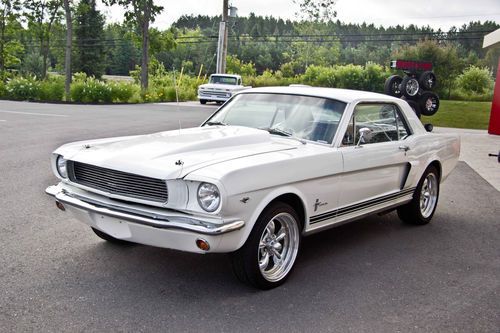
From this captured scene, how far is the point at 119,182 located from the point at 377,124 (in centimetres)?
A: 281

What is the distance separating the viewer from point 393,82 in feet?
60.1

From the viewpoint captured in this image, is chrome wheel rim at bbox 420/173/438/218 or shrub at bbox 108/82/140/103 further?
shrub at bbox 108/82/140/103

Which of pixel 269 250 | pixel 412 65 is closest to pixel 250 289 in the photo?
pixel 269 250

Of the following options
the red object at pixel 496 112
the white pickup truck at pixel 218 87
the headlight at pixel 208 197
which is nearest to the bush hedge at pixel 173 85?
the white pickup truck at pixel 218 87

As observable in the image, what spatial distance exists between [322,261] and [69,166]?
2.33 meters

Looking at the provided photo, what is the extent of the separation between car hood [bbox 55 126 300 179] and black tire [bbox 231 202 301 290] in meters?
0.53

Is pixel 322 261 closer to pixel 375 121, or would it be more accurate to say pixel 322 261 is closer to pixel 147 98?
pixel 375 121

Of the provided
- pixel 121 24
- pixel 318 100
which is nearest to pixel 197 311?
pixel 318 100

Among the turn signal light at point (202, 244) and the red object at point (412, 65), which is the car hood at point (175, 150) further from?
the red object at point (412, 65)

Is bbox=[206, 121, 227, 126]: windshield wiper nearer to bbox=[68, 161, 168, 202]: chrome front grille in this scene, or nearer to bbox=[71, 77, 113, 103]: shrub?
bbox=[68, 161, 168, 202]: chrome front grille

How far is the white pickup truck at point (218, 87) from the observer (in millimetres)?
27625

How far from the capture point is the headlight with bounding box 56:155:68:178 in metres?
4.44

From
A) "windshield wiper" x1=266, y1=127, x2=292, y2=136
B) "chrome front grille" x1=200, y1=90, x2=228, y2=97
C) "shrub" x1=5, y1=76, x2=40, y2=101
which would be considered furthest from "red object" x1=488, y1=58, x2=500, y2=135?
"shrub" x1=5, y1=76, x2=40, y2=101

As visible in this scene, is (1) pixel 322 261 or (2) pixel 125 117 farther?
(2) pixel 125 117
